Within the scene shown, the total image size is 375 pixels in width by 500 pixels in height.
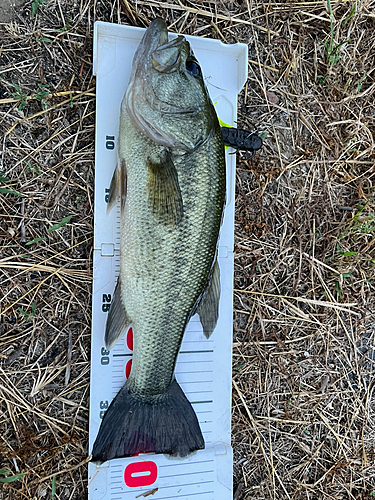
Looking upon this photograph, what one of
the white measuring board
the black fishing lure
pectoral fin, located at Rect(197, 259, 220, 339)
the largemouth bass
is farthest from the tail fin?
the black fishing lure

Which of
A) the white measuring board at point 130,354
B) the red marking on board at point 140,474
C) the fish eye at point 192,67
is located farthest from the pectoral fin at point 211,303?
the fish eye at point 192,67

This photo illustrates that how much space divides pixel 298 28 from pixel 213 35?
71 cm

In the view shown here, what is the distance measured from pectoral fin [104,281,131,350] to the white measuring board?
0.58 ft

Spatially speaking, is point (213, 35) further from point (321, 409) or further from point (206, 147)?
point (321, 409)

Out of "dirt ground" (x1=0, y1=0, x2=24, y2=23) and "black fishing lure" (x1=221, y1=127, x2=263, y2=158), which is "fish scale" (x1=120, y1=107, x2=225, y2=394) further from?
"dirt ground" (x1=0, y1=0, x2=24, y2=23)

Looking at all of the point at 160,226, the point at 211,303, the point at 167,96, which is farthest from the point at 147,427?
the point at 167,96

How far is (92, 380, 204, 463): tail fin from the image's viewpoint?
6.57ft

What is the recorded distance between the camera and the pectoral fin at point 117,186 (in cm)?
204

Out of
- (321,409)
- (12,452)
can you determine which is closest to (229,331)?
(321,409)

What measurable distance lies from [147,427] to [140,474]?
46cm

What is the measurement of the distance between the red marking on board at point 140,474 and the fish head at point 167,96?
6.38ft

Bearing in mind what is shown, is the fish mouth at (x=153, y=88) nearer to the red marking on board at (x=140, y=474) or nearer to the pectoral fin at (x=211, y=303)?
the pectoral fin at (x=211, y=303)

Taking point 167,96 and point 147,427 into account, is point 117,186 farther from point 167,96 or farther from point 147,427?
point 147,427

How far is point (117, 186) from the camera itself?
220 cm
